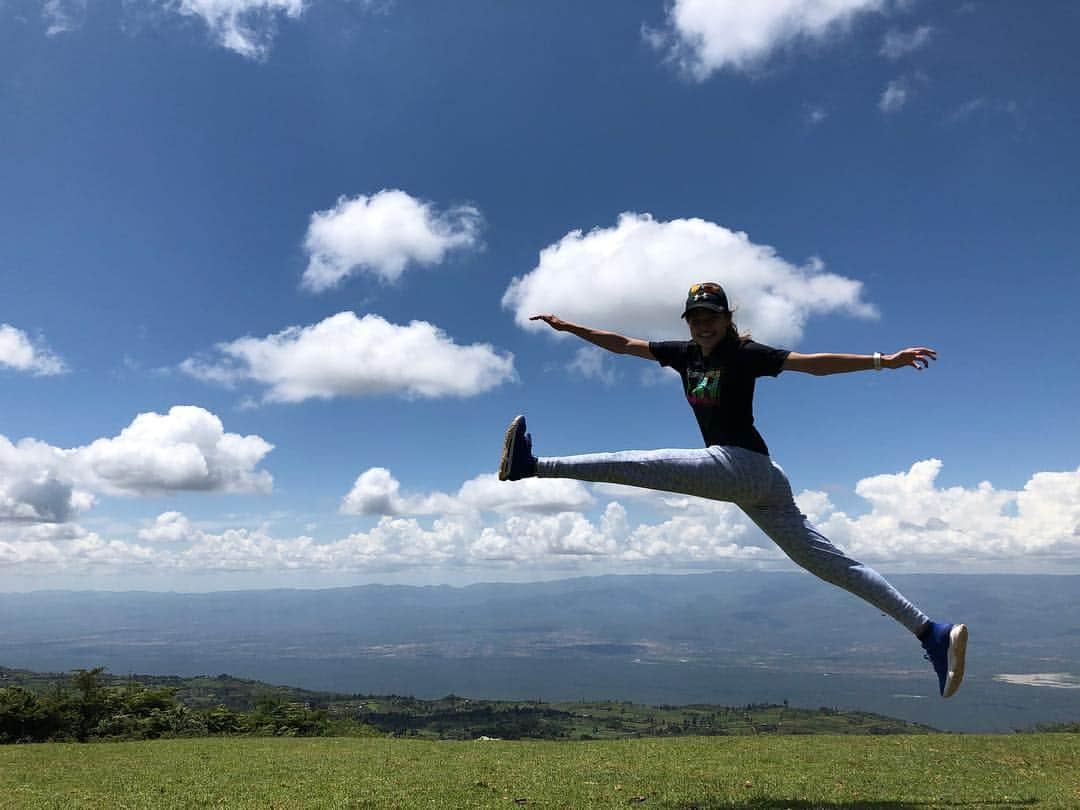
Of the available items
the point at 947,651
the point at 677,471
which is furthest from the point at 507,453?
the point at 947,651

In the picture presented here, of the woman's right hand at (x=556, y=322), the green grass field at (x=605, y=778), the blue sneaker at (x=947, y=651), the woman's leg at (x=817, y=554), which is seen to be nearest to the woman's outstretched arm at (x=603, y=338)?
the woman's right hand at (x=556, y=322)

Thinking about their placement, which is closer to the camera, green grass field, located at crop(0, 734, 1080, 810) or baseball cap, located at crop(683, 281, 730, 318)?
baseball cap, located at crop(683, 281, 730, 318)

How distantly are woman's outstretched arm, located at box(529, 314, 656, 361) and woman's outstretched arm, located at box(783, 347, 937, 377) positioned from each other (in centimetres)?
129

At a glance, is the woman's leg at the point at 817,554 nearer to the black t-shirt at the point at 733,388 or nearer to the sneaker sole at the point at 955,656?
the sneaker sole at the point at 955,656

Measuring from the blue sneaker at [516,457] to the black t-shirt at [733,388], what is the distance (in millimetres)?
1405

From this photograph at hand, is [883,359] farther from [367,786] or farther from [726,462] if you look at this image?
[367,786]

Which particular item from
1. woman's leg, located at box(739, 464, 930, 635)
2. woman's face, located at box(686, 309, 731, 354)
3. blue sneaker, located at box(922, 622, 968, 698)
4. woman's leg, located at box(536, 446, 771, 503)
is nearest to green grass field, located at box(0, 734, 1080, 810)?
blue sneaker, located at box(922, 622, 968, 698)

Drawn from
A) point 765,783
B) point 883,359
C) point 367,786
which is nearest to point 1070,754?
point 765,783

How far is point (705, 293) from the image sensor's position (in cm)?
520

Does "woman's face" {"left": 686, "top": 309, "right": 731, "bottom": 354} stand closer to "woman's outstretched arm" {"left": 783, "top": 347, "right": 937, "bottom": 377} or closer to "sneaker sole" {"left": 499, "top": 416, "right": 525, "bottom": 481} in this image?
"woman's outstretched arm" {"left": 783, "top": 347, "right": 937, "bottom": 377}

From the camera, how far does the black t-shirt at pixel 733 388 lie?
→ 508cm

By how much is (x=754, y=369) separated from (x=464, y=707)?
490 ft

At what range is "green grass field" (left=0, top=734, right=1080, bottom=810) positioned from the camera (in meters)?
6.22

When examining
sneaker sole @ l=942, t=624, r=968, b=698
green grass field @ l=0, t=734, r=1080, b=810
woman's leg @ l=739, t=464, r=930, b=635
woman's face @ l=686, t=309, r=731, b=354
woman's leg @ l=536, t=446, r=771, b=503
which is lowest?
green grass field @ l=0, t=734, r=1080, b=810
